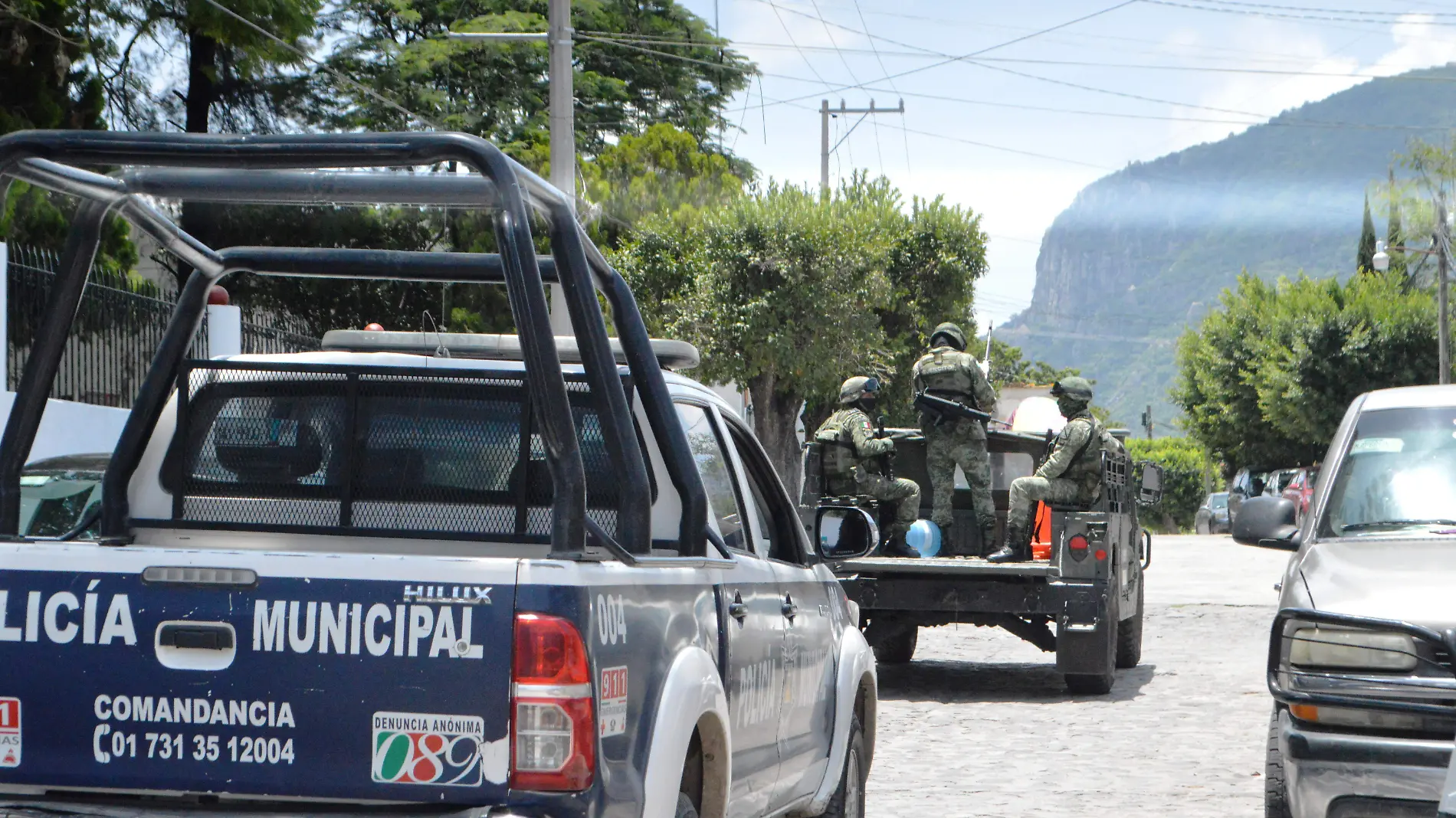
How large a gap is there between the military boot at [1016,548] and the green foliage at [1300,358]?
142 ft

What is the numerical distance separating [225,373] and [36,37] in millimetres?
15630

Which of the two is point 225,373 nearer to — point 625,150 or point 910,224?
point 625,150

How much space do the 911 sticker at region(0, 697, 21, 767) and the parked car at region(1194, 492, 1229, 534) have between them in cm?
4253

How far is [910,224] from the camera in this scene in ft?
132

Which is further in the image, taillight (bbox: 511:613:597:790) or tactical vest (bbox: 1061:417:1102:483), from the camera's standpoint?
tactical vest (bbox: 1061:417:1102:483)

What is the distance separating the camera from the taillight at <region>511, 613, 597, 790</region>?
10.7 feet

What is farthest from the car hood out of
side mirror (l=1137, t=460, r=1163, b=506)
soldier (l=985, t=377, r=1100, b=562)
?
side mirror (l=1137, t=460, r=1163, b=506)

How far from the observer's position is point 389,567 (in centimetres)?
331

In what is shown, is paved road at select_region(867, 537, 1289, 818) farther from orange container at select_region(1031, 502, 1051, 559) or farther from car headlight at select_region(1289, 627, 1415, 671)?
car headlight at select_region(1289, 627, 1415, 671)

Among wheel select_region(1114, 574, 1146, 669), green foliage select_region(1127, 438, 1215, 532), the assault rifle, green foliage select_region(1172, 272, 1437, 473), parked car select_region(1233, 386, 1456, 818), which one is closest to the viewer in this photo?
parked car select_region(1233, 386, 1456, 818)

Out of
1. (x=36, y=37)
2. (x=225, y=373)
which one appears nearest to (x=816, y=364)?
(x=36, y=37)

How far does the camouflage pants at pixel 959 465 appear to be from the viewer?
39.7 feet

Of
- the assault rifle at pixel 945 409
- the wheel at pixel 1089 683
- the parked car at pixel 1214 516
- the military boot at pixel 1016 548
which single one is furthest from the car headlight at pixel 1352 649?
the parked car at pixel 1214 516

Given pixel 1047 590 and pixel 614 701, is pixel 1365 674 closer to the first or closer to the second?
pixel 614 701
